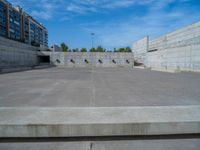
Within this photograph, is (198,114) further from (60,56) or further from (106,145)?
(60,56)

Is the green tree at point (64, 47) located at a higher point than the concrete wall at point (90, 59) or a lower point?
higher

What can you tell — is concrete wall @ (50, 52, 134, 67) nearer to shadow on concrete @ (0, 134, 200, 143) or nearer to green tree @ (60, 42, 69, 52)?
green tree @ (60, 42, 69, 52)

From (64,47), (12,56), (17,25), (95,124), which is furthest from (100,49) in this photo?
(95,124)

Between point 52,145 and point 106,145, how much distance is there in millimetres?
1044

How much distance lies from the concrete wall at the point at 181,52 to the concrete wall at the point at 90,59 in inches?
310

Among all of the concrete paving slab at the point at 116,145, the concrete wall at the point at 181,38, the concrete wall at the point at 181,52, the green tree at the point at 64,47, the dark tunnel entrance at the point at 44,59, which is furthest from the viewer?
the green tree at the point at 64,47

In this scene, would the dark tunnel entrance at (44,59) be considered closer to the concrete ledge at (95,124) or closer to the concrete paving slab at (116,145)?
the concrete ledge at (95,124)

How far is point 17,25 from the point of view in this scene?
61625 millimetres

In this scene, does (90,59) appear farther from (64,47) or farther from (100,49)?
(64,47)

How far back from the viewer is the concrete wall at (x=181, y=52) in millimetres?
20359

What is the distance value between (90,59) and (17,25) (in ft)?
143

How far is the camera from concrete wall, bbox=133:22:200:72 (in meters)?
20.4

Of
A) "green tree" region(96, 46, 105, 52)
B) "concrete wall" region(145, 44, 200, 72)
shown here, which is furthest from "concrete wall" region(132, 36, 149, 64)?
"green tree" region(96, 46, 105, 52)

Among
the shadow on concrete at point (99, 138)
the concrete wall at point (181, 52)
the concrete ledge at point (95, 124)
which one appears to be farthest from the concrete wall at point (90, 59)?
the shadow on concrete at point (99, 138)
